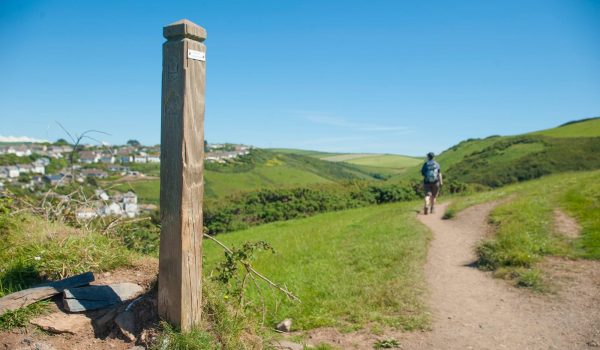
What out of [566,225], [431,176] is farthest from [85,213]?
[431,176]

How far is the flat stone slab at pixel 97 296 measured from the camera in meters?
3.75

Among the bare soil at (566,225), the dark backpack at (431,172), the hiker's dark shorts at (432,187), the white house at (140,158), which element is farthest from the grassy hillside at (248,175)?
the bare soil at (566,225)

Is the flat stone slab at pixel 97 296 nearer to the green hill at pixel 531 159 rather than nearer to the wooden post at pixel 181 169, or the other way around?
the wooden post at pixel 181 169

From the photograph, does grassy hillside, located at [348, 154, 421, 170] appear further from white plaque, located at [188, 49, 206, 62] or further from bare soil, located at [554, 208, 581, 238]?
white plaque, located at [188, 49, 206, 62]

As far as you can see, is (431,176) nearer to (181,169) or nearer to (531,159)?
(181,169)

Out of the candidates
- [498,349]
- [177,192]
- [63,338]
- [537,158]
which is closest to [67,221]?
[63,338]

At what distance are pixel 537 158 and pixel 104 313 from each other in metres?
33.7

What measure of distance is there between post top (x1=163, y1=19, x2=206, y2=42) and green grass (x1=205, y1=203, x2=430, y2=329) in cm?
288

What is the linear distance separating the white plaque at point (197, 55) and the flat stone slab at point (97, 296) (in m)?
2.30

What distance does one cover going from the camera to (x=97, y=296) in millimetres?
3906

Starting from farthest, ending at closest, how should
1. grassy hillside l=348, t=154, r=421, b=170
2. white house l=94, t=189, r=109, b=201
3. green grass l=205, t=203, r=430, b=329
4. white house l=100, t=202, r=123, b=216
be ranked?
grassy hillside l=348, t=154, r=421, b=170
white house l=94, t=189, r=109, b=201
white house l=100, t=202, r=123, b=216
green grass l=205, t=203, r=430, b=329

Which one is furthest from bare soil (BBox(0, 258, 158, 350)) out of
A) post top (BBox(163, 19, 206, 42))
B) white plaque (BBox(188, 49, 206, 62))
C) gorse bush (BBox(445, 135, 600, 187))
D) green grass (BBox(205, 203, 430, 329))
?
gorse bush (BBox(445, 135, 600, 187))

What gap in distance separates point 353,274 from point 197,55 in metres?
5.80

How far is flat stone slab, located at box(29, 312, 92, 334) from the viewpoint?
138 inches
